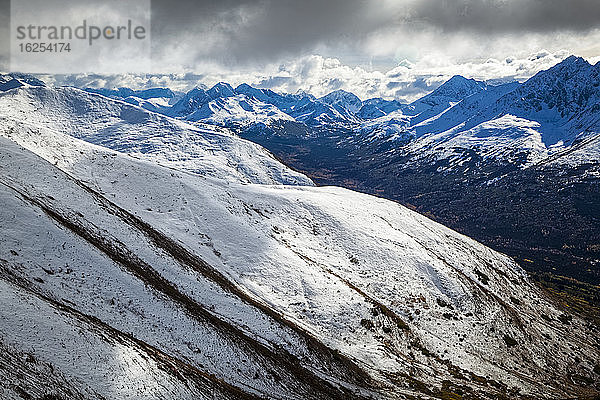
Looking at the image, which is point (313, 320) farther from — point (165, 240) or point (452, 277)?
point (452, 277)

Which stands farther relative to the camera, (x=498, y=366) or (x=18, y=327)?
(x=498, y=366)

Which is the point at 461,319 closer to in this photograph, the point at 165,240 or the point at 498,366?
the point at 498,366

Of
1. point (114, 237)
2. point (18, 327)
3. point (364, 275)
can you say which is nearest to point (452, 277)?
point (364, 275)

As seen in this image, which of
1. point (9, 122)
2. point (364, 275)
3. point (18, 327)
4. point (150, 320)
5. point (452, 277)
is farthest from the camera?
point (9, 122)

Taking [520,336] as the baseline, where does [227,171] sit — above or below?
above

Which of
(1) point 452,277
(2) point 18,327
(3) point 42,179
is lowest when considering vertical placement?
(1) point 452,277

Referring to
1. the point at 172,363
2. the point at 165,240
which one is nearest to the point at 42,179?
the point at 165,240

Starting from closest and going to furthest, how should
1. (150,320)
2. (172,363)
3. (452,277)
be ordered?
(172,363) → (150,320) → (452,277)
